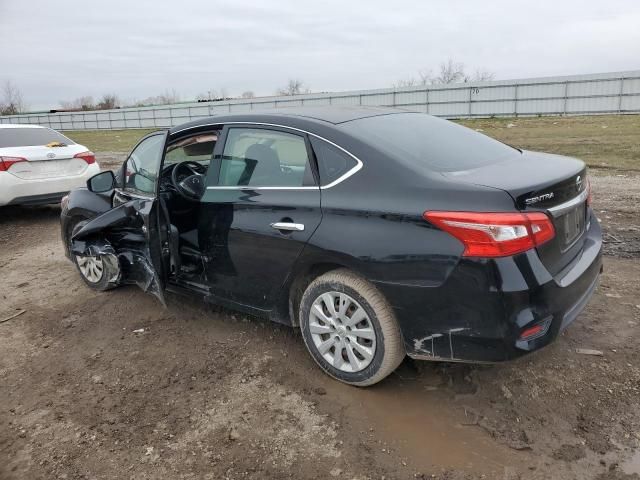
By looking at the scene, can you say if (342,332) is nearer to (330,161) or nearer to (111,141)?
(330,161)

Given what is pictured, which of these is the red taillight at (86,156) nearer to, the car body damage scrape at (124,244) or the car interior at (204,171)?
the car body damage scrape at (124,244)

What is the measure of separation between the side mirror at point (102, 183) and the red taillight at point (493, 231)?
10.7 ft

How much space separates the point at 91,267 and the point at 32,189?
3.48 m

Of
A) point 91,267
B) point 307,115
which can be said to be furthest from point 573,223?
point 91,267

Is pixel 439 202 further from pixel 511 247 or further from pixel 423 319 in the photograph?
pixel 423 319

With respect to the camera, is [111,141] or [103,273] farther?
[111,141]

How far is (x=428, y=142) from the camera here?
3.24 metres

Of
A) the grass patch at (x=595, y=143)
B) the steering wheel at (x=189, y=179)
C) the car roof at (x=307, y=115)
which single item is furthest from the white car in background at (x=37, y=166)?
the grass patch at (x=595, y=143)

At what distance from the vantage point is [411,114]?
3795mm

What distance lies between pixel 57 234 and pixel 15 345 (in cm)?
371

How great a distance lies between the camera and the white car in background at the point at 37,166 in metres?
7.32

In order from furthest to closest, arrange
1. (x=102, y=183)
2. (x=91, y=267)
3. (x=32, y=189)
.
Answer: (x=32, y=189) < (x=91, y=267) < (x=102, y=183)

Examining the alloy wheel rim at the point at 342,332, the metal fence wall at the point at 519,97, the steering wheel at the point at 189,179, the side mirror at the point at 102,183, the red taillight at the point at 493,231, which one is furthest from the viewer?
the metal fence wall at the point at 519,97

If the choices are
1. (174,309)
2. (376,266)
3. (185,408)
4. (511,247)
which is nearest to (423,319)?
(376,266)
